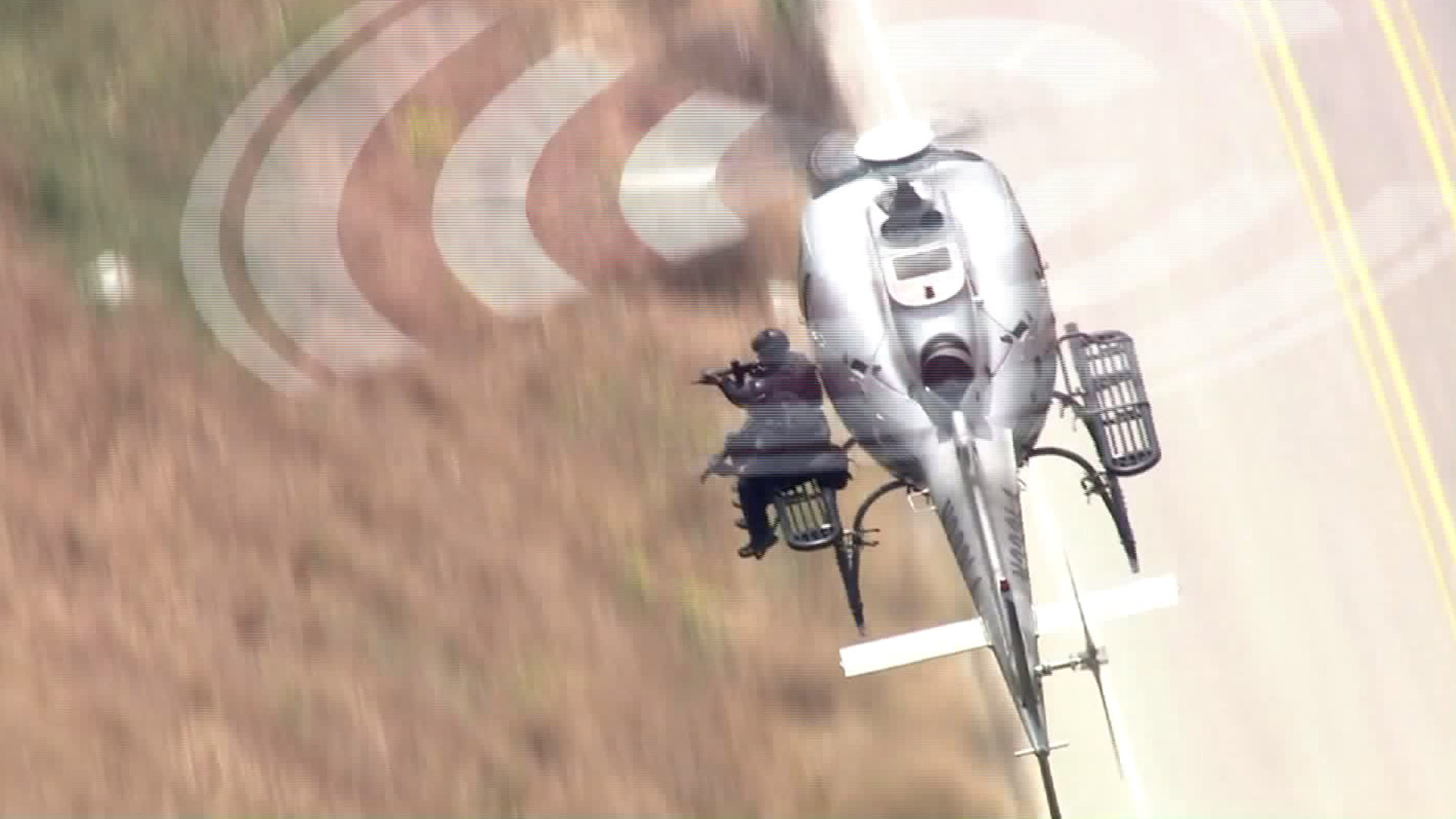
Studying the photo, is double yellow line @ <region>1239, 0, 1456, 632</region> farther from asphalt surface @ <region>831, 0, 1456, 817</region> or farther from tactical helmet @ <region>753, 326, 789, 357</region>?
tactical helmet @ <region>753, 326, 789, 357</region>

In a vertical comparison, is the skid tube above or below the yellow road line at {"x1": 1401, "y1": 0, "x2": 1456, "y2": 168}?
below

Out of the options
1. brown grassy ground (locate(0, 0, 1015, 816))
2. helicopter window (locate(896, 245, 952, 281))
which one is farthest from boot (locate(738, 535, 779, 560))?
helicopter window (locate(896, 245, 952, 281))

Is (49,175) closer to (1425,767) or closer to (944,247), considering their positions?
(944,247)

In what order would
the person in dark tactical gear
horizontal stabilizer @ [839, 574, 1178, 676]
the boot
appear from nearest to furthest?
horizontal stabilizer @ [839, 574, 1178, 676], the person in dark tactical gear, the boot
